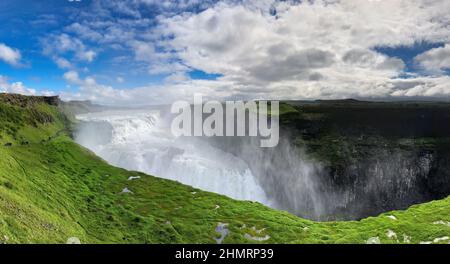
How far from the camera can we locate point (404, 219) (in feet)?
211

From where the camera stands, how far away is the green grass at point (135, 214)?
50375mm

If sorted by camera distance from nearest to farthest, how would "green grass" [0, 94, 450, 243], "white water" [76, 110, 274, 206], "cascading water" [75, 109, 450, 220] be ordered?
"green grass" [0, 94, 450, 243] < "white water" [76, 110, 274, 206] < "cascading water" [75, 109, 450, 220]

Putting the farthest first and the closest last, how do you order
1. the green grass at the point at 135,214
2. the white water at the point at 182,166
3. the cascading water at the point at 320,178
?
1. the cascading water at the point at 320,178
2. the white water at the point at 182,166
3. the green grass at the point at 135,214

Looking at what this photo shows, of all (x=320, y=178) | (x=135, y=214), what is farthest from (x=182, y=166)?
(x=135, y=214)

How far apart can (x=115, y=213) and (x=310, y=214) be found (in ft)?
390

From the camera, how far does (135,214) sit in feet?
259

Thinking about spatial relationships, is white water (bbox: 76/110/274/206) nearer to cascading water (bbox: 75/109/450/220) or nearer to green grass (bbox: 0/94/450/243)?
cascading water (bbox: 75/109/450/220)

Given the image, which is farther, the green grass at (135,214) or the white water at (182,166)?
the white water at (182,166)

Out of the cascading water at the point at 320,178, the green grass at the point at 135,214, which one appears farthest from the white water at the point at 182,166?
the green grass at the point at 135,214

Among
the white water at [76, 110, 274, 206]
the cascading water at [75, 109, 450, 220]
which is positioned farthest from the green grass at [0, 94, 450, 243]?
the cascading water at [75, 109, 450, 220]

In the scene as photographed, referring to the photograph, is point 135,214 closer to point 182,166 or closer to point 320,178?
point 182,166

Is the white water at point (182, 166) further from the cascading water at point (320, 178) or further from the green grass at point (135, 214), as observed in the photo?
the green grass at point (135, 214)

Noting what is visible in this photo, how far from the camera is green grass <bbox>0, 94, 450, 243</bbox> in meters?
50.4
